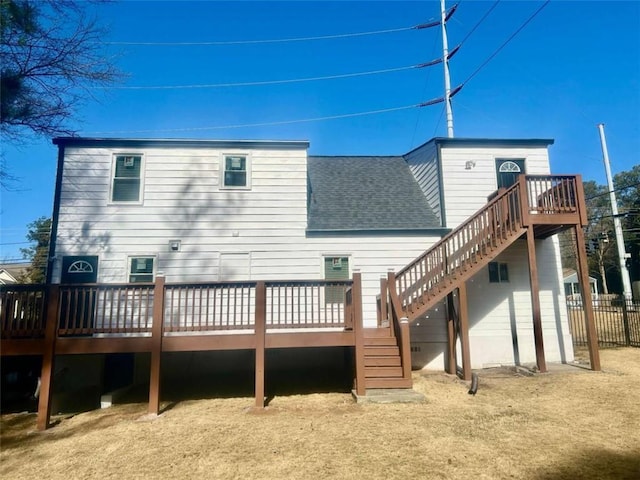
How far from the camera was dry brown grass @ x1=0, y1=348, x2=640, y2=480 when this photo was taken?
4.17m

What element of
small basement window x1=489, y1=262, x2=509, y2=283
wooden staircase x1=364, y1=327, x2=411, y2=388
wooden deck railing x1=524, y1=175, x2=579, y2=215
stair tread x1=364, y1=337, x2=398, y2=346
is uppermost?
wooden deck railing x1=524, y1=175, x2=579, y2=215

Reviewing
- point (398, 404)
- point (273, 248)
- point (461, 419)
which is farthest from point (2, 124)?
point (461, 419)

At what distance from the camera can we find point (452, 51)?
16312 mm

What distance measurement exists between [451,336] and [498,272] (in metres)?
2.48

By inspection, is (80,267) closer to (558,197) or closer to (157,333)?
(157,333)

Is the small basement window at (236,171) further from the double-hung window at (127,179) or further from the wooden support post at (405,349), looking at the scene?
the wooden support post at (405,349)

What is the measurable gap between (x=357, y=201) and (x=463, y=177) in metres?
3.21

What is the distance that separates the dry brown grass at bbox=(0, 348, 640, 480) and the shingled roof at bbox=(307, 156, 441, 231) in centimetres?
471

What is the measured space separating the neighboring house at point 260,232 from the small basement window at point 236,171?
28mm

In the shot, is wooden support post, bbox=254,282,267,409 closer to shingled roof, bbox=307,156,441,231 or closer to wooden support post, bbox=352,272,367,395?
wooden support post, bbox=352,272,367,395

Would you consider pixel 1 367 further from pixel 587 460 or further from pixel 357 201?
pixel 587 460

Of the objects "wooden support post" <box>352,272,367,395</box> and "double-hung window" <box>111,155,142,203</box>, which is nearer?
"wooden support post" <box>352,272,367,395</box>

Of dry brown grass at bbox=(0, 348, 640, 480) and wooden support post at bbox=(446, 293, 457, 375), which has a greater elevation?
wooden support post at bbox=(446, 293, 457, 375)

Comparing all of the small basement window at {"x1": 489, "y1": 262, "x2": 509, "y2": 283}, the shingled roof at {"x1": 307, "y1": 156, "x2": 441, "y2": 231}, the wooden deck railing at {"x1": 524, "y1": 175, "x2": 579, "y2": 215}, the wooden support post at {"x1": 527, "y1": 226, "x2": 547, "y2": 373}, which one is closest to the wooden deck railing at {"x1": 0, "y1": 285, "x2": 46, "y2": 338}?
the shingled roof at {"x1": 307, "y1": 156, "x2": 441, "y2": 231}
